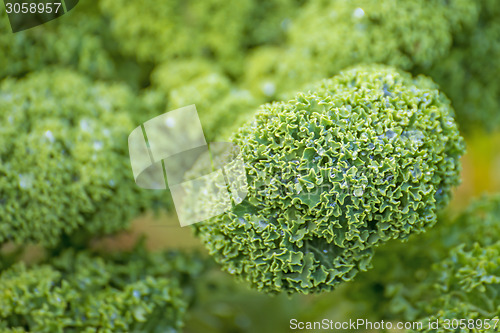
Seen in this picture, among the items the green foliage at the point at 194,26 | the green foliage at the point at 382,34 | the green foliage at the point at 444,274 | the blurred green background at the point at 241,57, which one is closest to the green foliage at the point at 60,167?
the blurred green background at the point at 241,57

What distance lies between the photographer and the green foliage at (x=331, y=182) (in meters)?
1.01

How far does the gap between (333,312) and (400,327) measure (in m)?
0.33

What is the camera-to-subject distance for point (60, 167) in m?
1.27

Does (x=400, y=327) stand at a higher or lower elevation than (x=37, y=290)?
lower

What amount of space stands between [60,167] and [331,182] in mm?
693

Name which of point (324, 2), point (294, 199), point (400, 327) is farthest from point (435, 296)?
point (324, 2)

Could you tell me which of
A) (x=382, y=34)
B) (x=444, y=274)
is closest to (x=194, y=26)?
(x=382, y=34)

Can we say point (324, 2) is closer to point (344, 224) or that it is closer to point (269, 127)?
point (269, 127)

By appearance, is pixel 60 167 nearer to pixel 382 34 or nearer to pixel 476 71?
pixel 382 34

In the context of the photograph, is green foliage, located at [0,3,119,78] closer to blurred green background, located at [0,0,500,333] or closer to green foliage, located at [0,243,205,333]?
blurred green background, located at [0,0,500,333]

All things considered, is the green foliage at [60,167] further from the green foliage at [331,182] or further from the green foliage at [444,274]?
the green foliage at [444,274]

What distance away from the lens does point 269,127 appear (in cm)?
105

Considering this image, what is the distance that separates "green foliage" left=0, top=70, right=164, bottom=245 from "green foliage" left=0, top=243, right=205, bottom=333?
10cm

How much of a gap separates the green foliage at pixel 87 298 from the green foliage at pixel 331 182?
0.97 feet
